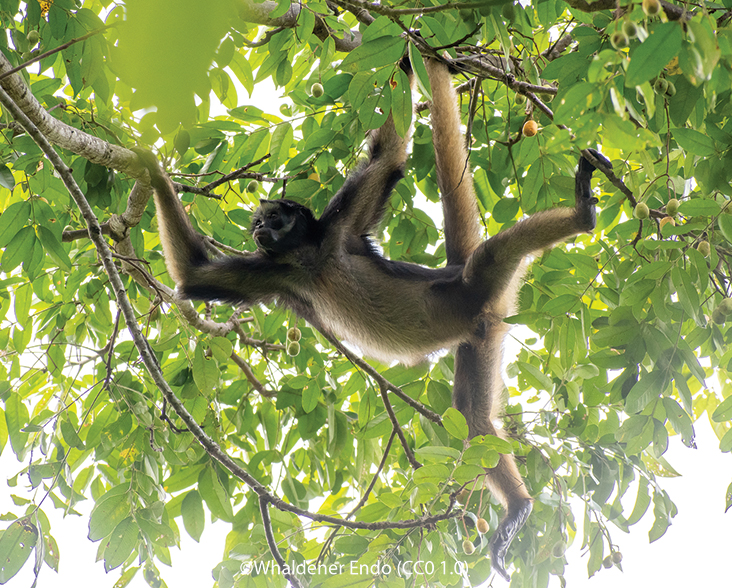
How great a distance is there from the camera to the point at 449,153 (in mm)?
3930

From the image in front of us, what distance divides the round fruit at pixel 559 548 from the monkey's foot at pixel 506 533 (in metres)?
0.49

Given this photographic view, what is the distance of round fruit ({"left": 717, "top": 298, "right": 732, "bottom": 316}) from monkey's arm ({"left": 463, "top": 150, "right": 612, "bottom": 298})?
2.39ft

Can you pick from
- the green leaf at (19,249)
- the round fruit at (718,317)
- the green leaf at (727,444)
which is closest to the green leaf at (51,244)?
the green leaf at (19,249)

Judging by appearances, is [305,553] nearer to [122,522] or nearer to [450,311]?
[122,522]

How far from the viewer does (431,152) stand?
14.1 ft

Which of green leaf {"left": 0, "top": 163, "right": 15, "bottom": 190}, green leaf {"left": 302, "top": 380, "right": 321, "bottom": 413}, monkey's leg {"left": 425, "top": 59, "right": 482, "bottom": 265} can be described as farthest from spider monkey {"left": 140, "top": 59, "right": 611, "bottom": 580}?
green leaf {"left": 0, "top": 163, "right": 15, "bottom": 190}

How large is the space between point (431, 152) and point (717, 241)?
84.6 inches

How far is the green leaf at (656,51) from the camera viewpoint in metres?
1.31

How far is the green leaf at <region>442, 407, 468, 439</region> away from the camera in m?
2.76

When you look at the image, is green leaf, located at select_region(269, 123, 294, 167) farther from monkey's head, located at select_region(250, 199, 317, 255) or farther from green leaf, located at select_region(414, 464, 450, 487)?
green leaf, located at select_region(414, 464, 450, 487)

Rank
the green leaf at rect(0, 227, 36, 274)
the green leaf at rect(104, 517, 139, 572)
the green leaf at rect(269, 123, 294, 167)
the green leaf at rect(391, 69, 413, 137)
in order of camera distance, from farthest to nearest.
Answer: the green leaf at rect(269, 123, 294, 167), the green leaf at rect(0, 227, 36, 274), the green leaf at rect(104, 517, 139, 572), the green leaf at rect(391, 69, 413, 137)

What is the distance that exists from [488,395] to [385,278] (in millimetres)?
1145

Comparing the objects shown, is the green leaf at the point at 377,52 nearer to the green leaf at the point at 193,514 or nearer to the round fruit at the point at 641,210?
the round fruit at the point at 641,210

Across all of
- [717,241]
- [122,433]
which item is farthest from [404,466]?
[717,241]
